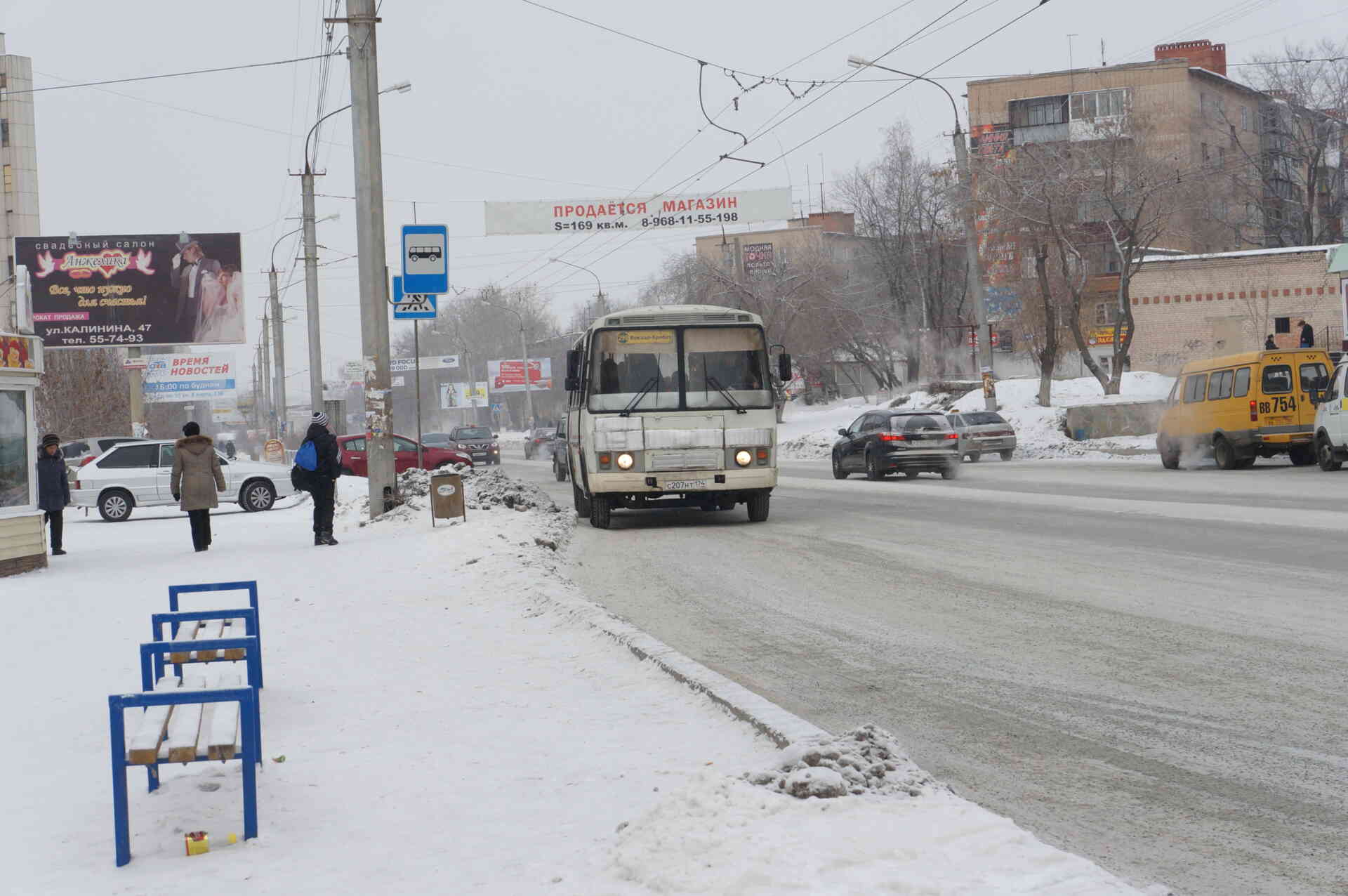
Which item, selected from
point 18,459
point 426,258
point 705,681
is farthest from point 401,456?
point 705,681

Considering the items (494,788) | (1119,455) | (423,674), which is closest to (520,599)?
(423,674)

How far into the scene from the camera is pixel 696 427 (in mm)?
18266

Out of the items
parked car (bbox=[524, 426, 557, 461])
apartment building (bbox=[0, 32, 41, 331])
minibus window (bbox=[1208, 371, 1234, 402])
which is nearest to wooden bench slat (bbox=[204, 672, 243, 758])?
minibus window (bbox=[1208, 371, 1234, 402])

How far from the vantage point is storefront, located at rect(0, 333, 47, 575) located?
1623 cm

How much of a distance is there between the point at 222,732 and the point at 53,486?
A: 1596cm

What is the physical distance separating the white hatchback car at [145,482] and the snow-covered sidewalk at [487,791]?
21.7 m

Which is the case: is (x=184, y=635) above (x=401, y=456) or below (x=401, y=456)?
below

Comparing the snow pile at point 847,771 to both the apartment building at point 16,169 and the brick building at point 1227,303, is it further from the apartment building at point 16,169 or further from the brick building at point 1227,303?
the apartment building at point 16,169

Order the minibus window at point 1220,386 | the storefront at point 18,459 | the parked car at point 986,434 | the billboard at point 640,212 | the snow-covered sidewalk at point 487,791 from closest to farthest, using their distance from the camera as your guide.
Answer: the snow-covered sidewalk at point 487,791 < the storefront at point 18,459 < the minibus window at point 1220,386 < the parked car at point 986,434 < the billboard at point 640,212

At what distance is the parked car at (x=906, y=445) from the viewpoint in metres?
30.1

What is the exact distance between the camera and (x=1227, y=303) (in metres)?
55.9

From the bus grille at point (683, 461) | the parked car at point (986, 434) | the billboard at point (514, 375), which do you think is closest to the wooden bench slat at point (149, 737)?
the bus grille at point (683, 461)

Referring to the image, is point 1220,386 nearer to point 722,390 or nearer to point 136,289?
point 722,390

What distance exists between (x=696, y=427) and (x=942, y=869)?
14.2 m
